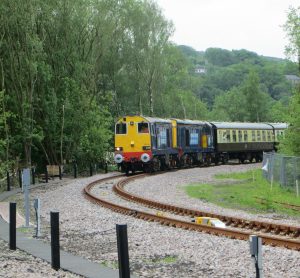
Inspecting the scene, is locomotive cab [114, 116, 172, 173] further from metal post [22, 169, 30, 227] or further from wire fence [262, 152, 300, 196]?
metal post [22, 169, 30, 227]

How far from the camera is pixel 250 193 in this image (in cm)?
2380

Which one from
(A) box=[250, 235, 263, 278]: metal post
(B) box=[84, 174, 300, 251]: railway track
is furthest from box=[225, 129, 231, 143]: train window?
(A) box=[250, 235, 263, 278]: metal post

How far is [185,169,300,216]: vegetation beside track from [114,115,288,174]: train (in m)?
5.19

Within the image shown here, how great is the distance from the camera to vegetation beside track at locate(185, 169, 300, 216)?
62.8 ft

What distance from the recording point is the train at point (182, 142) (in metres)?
35.5

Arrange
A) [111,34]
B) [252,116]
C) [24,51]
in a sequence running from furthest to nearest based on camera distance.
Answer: [252,116] < [111,34] < [24,51]

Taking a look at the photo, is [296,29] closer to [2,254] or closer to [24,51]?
[24,51]

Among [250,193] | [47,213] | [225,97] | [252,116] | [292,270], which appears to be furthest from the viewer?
[225,97]

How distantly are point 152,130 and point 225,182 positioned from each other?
23.1ft

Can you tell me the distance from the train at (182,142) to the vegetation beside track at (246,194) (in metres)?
5.19

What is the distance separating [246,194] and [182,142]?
16.9m

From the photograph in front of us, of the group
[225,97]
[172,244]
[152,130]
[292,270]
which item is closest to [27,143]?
[152,130]

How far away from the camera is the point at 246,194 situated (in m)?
23.5

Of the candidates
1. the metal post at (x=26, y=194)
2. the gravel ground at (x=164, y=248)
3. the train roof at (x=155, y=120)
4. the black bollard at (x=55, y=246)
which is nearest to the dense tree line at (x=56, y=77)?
the train roof at (x=155, y=120)
